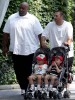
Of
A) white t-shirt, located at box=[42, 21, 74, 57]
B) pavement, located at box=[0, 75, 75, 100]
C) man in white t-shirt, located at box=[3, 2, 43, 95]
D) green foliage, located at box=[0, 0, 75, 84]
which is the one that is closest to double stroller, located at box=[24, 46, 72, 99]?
white t-shirt, located at box=[42, 21, 74, 57]

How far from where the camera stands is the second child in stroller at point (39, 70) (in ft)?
31.1

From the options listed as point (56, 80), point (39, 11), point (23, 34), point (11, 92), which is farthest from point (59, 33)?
point (39, 11)

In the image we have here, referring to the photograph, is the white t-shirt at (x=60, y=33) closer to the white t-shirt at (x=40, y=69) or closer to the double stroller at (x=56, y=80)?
the double stroller at (x=56, y=80)

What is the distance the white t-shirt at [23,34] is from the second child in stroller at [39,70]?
0.47 m

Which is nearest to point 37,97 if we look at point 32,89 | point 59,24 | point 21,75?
point 32,89

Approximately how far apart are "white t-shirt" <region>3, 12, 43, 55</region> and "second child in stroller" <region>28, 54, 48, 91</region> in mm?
469

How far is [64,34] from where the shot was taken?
996 cm

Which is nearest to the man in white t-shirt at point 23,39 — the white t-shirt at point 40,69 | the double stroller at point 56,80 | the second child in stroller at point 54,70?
the double stroller at point 56,80

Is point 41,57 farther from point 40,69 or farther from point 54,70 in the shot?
point 54,70

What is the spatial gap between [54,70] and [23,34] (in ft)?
3.67

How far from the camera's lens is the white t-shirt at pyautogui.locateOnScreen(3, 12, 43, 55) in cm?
1012

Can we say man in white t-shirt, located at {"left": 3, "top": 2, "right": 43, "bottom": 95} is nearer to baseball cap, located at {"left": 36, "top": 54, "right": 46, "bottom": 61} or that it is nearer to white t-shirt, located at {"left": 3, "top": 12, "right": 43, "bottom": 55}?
white t-shirt, located at {"left": 3, "top": 12, "right": 43, "bottom": 55}

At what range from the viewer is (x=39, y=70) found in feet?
31.7

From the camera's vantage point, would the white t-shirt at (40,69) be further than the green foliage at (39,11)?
No
